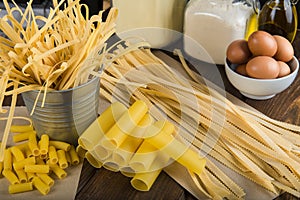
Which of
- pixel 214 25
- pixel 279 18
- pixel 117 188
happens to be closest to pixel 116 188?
pixel 117 188

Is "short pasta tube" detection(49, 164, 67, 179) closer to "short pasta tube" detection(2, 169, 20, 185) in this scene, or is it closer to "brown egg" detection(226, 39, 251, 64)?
"short pasta tube" detection(2, 169, 20, 185)

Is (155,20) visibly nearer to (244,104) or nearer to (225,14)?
(225,14)

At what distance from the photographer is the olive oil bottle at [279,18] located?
116 cm

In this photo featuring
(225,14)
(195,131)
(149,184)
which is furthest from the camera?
(225,14)

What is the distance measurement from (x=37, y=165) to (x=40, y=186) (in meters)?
0.04

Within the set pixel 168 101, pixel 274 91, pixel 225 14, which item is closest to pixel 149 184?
pixel 168 101

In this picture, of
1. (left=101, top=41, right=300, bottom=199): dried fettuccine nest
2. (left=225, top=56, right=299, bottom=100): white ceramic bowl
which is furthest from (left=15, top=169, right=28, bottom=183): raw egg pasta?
(left=225, top=56, right=299, bottom=100): white ceramic bowl

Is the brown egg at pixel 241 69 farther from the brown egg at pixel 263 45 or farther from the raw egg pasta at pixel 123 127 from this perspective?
the raw egg pasta at pixel 123 127

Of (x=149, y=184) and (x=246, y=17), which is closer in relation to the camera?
(x=149, y=184)

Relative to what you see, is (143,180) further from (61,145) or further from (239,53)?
(239,53)

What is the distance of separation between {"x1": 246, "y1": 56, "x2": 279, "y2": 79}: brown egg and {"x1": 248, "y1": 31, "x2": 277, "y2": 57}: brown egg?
2 cm

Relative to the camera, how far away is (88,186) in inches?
32.6

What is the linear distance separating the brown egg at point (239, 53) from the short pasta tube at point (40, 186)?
1.54ft

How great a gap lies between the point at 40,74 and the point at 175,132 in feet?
0.88
